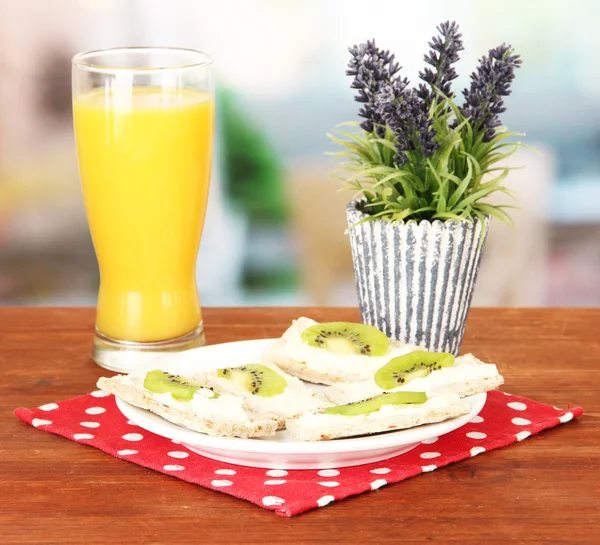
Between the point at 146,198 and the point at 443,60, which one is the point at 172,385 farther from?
the point at 443,60

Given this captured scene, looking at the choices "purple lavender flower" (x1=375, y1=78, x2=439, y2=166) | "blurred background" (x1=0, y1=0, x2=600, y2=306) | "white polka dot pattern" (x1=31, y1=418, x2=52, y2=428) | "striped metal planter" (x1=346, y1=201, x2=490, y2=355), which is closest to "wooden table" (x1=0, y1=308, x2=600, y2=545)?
"white polka dot pattern" (x1=31, y1=418, x2=52, y2=428)

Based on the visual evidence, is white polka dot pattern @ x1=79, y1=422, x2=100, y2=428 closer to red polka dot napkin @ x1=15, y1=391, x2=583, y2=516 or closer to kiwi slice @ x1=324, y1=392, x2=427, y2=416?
red polka dot napkin @ x1=15, y1=391, x2=583, y2=516

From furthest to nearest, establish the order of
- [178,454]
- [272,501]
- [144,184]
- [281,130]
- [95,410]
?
[281,130] → [144,184] → [95,410] → [178,454] → [272,501]

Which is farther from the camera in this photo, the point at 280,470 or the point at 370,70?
the point at 370,70

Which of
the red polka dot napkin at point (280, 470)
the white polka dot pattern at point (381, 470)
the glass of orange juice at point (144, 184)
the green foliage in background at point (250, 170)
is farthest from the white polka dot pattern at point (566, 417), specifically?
the green foliage in background at point (250, 170)

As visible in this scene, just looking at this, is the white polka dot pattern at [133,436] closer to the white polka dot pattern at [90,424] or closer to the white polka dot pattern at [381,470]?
the white polka dot pattern at [90,424]

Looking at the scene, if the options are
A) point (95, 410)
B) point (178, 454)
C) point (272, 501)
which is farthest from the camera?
point (95, 410)

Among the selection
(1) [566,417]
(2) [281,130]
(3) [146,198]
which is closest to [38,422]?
(3) [146,198]
